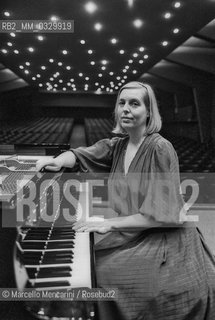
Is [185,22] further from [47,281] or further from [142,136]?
[47,281]

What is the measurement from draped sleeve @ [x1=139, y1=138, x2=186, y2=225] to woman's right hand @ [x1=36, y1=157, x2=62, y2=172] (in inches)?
12.1

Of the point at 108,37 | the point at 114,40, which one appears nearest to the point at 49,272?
the point at 108,37

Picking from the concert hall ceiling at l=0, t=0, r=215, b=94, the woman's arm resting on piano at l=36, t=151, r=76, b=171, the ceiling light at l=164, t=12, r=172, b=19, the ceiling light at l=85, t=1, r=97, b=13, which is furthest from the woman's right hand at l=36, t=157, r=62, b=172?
the ceiling light at l=164, t=12, r=172, b=19

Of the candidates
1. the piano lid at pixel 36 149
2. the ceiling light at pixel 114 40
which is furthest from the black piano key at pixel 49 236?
the ceiling light at pixel 114 40

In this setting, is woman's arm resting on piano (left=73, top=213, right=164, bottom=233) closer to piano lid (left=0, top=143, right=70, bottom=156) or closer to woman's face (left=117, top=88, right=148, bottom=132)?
woman's face (left=117, top=88, right=148, bottom=132)

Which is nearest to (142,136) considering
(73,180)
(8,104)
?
(73,180)

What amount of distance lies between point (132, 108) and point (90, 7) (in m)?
3.29

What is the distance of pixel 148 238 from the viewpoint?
879mm

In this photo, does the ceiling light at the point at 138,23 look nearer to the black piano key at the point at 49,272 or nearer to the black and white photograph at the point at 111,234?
the black and white photograph at the point at 111,234

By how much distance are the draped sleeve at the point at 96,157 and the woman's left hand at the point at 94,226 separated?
9.4 inches

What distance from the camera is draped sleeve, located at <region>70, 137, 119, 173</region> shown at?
1.07 metres

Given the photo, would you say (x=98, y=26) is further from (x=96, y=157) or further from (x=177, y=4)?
(x=96, y=157)

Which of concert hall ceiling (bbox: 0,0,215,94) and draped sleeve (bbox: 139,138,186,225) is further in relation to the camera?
concert hall ceiling (bbox: 0,0,215,94)

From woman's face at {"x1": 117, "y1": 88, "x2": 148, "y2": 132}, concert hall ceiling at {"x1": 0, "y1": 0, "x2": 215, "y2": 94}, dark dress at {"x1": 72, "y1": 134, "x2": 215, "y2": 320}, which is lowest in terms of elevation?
dark dress at {"x1": 72, "y1": 134, "x2": 215, "y2": 320}
